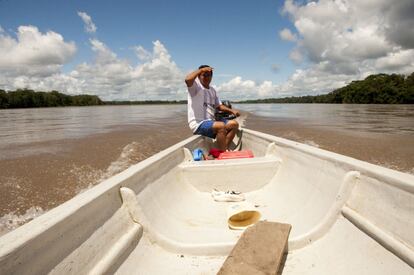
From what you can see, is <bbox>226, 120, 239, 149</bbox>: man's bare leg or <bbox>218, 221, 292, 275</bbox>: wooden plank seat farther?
<bbox>226, 120, 239, 149</bbox>: man's bare leg

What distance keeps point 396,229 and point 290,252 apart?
70cm

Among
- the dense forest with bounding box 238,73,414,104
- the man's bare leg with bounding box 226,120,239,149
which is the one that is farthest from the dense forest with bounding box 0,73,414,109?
the man's bare leg with bounding box 226,120,239,149

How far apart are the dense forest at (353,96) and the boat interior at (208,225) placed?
237 ft

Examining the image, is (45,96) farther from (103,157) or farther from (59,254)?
(59,254)

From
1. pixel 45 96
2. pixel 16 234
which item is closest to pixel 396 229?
pixel 16 234

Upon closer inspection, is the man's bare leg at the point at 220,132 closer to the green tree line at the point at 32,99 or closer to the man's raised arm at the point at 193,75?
the man's raised arm at the point at 193,75

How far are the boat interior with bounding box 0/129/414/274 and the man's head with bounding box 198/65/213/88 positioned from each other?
2.10 metres

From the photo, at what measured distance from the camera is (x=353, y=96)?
266 ft

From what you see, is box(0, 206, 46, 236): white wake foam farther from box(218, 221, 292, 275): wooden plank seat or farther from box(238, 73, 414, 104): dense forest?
box(238, 73, 414, 104): dense forest

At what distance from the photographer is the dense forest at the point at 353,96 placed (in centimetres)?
6456

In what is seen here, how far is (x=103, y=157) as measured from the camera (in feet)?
25.2

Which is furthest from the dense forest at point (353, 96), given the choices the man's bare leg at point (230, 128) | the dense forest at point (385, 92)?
the man's bare leg at point (230, 128)

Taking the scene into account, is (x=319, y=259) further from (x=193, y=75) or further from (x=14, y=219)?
(x=14, y=219)

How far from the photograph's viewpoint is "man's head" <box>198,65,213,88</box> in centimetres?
473
